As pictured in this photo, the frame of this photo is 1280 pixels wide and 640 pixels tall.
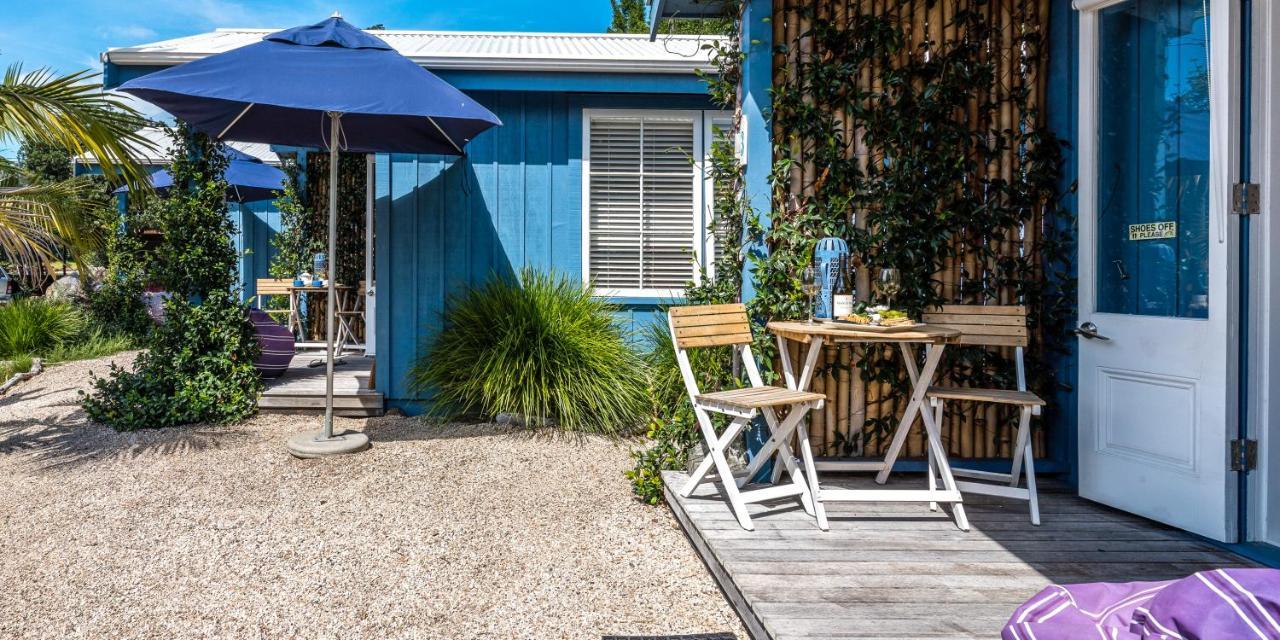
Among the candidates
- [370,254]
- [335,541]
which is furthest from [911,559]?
[370,254]

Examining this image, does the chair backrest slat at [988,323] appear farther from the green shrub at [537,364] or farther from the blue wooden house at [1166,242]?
the green shrub at [537,364]

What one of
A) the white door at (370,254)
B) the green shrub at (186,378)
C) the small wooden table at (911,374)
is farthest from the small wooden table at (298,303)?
the small wooden table at (911,374)

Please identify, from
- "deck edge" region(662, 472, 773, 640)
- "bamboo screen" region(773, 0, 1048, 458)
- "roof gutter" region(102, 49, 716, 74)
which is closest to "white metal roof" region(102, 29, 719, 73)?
"roof gutter" region(102, 49, 716, 74)

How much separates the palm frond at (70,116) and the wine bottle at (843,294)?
4361 mm

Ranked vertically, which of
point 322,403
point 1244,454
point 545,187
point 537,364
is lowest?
point 322,403

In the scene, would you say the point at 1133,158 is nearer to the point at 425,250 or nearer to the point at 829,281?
the point at 829,281

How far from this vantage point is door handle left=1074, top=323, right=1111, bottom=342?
3396 millimetres

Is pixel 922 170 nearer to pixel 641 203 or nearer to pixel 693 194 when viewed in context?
pixel 693 194

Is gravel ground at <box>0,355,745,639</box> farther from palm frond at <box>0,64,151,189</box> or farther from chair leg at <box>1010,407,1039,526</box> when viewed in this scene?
palm frond at <box>0,64,151,189</box>

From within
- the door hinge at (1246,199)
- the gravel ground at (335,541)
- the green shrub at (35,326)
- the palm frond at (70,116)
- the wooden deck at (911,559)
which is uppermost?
the palm frond at (70,116)

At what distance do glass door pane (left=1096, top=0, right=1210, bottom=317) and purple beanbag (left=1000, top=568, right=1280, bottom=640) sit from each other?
222 centimetres

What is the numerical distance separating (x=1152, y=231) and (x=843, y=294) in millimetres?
1308

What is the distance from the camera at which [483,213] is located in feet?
20.1

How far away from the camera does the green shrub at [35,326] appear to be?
7922 millimetres
